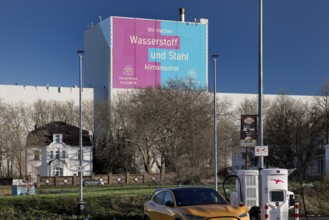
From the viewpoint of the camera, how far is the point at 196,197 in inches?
651

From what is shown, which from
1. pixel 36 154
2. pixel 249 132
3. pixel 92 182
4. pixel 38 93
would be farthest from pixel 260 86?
pixel 38 93

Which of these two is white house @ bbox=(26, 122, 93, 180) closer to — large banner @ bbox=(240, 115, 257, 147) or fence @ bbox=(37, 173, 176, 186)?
fence @ bbox=(37, 173, 176, 186)

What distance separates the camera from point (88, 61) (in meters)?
114

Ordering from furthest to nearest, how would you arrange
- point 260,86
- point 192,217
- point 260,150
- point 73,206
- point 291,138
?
1. point 291,138
2. point 73,206
3. point 260,86
4. point 260,150
5. point 192,217

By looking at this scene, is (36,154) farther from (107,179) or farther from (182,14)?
(182,14)

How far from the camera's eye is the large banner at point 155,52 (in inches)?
4146

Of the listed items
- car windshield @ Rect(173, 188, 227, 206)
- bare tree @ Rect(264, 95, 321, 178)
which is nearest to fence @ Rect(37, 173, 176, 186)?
bare tree @ Rect(264, 95, 321, 178)

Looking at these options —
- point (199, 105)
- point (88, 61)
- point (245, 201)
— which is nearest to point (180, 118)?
point (199, 105)

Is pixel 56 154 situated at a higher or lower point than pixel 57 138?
lower

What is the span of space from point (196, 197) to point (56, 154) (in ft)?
275

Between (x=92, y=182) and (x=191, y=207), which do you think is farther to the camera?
(x=92, y=182)

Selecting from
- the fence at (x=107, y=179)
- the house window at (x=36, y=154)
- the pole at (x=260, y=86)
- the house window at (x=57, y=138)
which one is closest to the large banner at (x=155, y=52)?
the house window at (x=57, y=138)

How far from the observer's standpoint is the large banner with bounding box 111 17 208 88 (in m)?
105

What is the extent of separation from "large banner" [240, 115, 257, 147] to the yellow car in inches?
281
